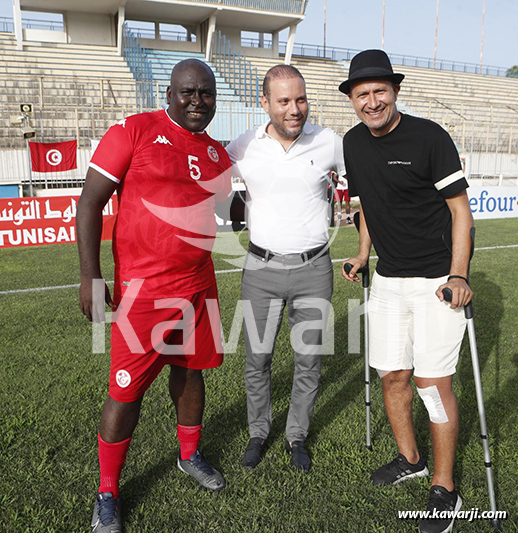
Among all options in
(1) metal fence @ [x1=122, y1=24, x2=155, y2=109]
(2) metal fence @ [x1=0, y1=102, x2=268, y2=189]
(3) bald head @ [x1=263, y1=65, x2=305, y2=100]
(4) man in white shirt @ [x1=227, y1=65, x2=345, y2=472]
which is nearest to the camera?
(3) bald head @ [x1=263, y1=65, x2=305, y2=100]

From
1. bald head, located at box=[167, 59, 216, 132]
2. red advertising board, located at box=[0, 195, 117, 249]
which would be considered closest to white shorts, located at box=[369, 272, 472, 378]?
bald head, located at box=[167, 59, 216, 132]

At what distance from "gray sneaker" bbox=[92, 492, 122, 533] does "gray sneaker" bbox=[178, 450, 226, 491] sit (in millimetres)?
504

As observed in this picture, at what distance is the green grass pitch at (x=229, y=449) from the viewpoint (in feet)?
9.37

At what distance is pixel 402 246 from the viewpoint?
290 centimetres

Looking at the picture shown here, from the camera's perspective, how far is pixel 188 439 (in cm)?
325

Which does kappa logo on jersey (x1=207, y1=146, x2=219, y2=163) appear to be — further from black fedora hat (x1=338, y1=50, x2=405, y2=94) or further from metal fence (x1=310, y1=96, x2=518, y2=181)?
metal fence (x1=310, y1=96, x2=518, y2=181)

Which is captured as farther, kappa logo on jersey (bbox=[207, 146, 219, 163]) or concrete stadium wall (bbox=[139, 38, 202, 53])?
concrete stadium wall (bbox=[139, 38, 202, 53])

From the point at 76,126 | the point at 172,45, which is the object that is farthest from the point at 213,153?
the point at 172,45

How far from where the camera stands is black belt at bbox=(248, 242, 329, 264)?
328 centimetres

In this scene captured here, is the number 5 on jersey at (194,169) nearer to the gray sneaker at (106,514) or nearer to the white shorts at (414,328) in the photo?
the white shorts at (414,328)

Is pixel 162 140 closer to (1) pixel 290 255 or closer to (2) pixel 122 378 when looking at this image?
(1) pixel 290 255

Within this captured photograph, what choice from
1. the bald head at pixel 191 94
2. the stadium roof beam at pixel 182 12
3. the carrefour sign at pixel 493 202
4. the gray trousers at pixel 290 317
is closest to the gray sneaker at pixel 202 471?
the gray trousers at pixel 290 317

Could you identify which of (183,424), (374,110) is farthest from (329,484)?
(374,110)

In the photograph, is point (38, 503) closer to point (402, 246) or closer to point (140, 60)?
point (402, 246)
